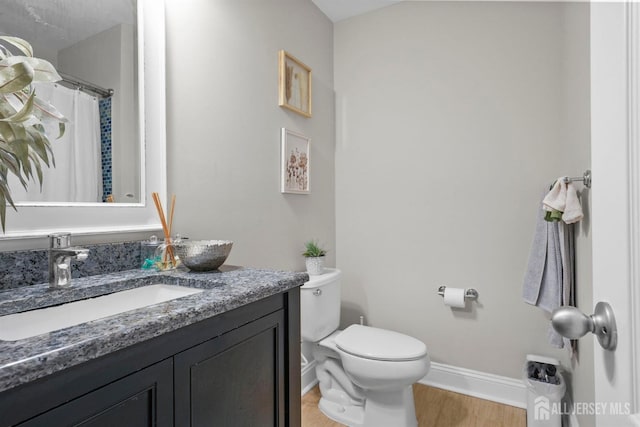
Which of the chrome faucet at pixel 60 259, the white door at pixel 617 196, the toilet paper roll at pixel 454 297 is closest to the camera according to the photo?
the white door at pixel 617 196

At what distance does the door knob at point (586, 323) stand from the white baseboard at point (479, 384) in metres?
1.80

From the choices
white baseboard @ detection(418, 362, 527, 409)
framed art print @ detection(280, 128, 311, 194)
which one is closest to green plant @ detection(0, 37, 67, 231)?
framed art print @ detection(280, 128, 311, 194)

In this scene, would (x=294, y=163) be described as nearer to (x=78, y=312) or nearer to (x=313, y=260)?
(x=313, y=260)

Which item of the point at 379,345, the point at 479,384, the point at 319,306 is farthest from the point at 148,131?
the point at 479,384

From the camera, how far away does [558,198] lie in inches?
59.2

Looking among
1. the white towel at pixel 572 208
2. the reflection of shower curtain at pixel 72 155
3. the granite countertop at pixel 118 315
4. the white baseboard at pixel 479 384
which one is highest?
the reflection of shower curtain at pixel 72 155

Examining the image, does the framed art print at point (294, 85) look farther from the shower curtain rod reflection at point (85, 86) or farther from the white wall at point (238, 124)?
the shower curtain rod reflection at point (85, 86)

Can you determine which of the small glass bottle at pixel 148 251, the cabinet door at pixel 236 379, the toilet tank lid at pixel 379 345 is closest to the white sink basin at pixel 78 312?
the small glass bottle at pixel 148 251

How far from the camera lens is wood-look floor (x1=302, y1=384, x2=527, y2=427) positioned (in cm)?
178

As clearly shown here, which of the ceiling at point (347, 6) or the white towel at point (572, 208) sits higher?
the ceiling at point (347, 6)

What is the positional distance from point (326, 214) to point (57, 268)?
172 centimetres

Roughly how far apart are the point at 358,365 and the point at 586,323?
125 cm

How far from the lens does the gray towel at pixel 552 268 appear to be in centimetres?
160

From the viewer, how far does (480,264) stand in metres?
2.06
